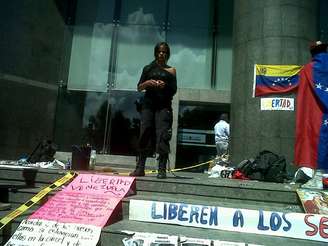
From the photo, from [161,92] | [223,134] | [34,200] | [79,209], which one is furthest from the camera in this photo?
[223,134]

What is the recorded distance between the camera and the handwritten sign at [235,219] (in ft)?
14.3

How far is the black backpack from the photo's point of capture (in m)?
7.25

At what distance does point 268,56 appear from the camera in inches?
405

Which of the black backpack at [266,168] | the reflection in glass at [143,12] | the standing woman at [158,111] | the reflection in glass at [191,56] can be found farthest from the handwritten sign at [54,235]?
the reflection in glass at [143,12]

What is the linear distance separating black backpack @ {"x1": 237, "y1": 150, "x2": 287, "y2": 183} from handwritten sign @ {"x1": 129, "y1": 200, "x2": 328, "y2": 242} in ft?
9.08

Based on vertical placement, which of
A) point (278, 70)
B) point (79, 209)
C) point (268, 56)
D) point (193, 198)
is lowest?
point (79, 209)

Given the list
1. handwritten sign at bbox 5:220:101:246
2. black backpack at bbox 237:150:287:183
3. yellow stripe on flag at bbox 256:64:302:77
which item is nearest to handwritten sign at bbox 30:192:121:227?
handwritten sign at bbox 5:220:101:246

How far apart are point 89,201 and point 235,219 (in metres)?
1.64

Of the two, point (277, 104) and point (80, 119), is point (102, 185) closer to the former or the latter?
point (277, 104)

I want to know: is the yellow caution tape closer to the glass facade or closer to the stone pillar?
the stone pillar

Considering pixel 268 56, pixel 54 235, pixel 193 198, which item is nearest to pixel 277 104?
pixel 268 56

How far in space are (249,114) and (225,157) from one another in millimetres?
1331

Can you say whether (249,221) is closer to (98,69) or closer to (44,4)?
(98,69)

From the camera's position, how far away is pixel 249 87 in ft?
34.5
